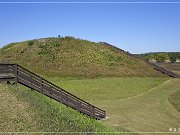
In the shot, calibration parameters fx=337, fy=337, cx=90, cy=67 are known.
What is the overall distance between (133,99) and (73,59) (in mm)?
27069

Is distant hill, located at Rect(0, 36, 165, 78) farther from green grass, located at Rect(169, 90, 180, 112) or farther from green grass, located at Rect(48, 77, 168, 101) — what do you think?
green grass, located at Rect(169, 90, 180, 112)

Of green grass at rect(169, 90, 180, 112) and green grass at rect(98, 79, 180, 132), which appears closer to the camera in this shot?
green grass at rect(98, 79, 180, 132)

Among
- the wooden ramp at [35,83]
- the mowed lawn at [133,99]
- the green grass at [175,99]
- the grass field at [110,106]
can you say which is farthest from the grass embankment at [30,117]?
the green grass at [175,99]

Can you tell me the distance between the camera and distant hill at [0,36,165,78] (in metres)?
64.6

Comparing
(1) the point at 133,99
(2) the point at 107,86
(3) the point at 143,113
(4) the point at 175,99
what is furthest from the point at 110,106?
(2) the point at 107,86

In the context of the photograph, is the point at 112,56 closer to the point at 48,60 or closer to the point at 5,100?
the point at 48,60

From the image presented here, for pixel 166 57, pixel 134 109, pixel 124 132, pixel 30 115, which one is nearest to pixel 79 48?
pixel 134 109

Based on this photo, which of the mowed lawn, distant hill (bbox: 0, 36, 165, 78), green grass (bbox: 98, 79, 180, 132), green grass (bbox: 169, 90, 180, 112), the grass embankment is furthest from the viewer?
distant hill (bbox: 0, 36, 165, 78)

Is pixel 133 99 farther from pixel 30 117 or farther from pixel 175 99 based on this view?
pixel 30 117

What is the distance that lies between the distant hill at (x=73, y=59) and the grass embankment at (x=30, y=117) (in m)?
36.5

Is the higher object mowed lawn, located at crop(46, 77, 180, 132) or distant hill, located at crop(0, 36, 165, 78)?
distant hill, located at crop(0, 36, 165, 78)

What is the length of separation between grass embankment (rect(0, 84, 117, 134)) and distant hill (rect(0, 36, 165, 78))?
120 ft

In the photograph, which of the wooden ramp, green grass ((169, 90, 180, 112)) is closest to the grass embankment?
the wooden ramp

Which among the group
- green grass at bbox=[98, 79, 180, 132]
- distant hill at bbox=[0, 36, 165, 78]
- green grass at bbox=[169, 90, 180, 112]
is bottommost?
green grass at bbox=[169, 90, 180, 112]
